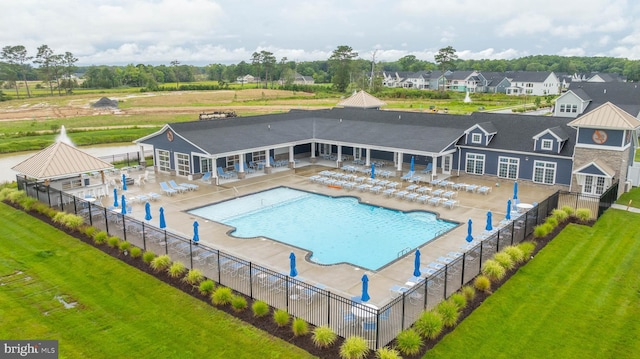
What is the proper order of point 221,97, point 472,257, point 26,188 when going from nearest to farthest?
point 472,257, point 26,188, point 221,97

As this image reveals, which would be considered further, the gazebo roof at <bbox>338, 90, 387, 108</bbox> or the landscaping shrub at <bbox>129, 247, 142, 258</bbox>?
the gazebo roof at <bbox>338, 90, 387, 108</bbox>

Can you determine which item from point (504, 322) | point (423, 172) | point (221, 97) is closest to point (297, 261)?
point (504, 322)

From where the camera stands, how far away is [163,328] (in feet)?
43.5

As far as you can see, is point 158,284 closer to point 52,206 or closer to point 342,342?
point 342,342

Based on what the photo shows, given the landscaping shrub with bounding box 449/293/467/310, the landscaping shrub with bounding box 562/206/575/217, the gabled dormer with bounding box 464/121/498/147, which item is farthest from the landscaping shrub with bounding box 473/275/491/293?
the gabled dormer with bounding box 464/121/498/147

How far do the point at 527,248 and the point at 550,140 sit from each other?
13327 mm

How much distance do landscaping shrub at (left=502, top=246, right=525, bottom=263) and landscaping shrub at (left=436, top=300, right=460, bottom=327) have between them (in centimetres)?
532

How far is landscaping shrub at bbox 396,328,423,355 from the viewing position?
466 inches

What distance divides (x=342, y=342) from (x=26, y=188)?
22306 millimetres

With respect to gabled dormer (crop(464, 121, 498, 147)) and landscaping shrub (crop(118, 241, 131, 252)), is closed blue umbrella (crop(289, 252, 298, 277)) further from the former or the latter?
gabled dormer (crop(464, 121, 498, 147))

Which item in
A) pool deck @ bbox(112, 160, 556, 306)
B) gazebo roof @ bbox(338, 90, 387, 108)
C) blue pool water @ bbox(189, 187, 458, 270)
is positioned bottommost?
blue pool water @ bbox(189, 187, 458, 270)

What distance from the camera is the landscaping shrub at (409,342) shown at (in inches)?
466

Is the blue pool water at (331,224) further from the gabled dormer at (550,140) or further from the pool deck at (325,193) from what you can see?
the gabled dormer at (550,140)

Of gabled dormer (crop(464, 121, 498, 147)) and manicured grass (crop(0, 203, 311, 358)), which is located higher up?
gabled dormer (crop(464, 121, 498, 147))
